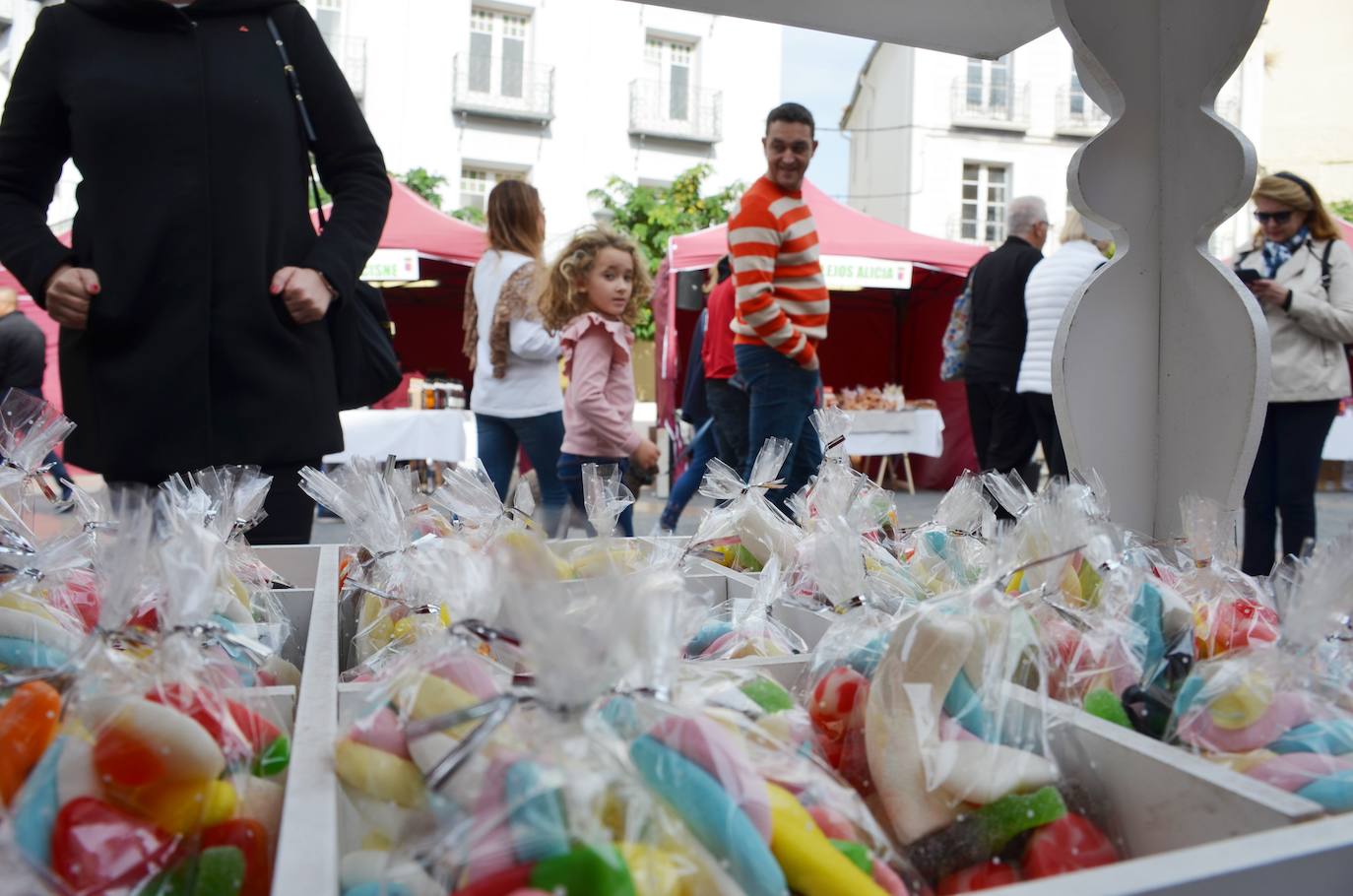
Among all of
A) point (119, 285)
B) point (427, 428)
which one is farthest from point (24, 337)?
point (119, 285)

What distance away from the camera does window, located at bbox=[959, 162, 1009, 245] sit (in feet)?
68.8

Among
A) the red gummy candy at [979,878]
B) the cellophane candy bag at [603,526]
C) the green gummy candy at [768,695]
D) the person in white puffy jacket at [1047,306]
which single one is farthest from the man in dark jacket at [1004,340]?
the red gummy candy at [979,878]

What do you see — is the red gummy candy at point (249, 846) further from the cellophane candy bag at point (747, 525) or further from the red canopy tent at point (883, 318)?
the red canopy tent at point (883, 318)

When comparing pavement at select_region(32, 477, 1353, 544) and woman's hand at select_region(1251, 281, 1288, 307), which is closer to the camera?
woman's hand at select_region(1251, 281, 1288, 307)

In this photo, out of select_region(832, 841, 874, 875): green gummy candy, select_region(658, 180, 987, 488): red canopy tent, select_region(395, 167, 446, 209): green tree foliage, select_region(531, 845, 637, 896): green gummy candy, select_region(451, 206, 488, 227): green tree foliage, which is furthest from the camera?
select_region(451, 206, 488, 227): green tree foliage

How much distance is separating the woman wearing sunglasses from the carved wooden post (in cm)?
202

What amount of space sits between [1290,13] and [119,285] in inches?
886

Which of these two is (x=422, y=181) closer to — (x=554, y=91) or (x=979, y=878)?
(x=554, y=91)

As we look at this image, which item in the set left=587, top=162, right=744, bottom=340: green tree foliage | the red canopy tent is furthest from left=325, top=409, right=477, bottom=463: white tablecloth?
left=587, top=162, right=744, bottom=340: green tree foliage

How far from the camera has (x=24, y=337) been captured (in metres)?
5.90

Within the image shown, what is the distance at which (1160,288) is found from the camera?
1542 millimetres

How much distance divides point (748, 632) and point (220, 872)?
24.2 inches

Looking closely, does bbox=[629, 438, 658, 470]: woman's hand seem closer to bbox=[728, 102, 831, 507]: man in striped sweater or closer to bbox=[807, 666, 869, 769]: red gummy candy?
bbox=[728, 102, 831, 507]: man in striped sweater

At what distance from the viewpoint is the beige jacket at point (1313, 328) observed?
130 inches
